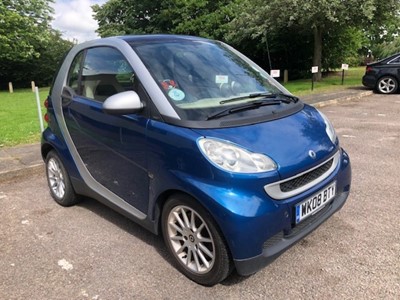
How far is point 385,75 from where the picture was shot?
12828 millimetres

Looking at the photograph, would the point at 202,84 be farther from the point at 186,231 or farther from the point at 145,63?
the point at 186,231

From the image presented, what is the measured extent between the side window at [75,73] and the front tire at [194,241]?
172 cm

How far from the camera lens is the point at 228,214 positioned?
7.34 ft

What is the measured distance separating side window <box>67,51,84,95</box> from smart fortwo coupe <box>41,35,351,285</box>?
0.13 feet

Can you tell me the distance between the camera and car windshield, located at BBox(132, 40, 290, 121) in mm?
2744

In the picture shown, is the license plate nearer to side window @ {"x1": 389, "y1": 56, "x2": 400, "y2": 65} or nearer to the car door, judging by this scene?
the car door

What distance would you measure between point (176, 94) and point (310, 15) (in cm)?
1415

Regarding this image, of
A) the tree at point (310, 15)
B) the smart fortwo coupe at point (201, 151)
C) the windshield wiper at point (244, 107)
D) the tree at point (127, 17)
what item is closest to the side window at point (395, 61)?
the tree at point (310, 15)

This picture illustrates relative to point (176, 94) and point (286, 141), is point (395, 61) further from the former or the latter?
point (176, 94)

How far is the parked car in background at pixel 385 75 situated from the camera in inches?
495

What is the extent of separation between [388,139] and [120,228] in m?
5.06

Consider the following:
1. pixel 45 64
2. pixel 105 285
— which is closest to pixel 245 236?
pixel 105 285

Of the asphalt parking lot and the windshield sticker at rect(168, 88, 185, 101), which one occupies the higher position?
the windshield sticker at rect(168, 88, 185, 101)

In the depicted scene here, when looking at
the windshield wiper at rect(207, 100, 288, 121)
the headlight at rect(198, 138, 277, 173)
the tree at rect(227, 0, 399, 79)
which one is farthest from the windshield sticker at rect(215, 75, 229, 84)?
the tree at rect(227, 0, 399, 79)
